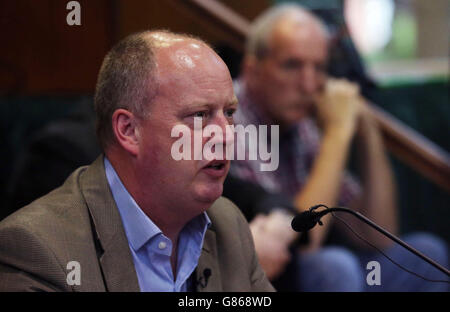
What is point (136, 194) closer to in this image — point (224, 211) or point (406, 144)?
point (224, 211)

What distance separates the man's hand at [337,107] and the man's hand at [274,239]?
0.60 m

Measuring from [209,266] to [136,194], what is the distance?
0.16 m

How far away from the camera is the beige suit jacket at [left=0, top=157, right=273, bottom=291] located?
0.88m

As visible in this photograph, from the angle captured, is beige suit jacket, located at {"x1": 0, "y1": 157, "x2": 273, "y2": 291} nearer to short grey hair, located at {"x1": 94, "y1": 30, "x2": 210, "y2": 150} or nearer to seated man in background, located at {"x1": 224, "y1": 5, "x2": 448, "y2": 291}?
short grey hair, located at {"x1": 94, "y1": 30, "x2": 210, "y2": 150}

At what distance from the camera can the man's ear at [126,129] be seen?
955mm

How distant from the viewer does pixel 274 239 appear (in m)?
1.45

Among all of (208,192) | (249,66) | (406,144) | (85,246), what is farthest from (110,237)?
(406,144)

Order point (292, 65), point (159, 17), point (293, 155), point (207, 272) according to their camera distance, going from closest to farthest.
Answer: point (207, 272)
point (159, 17)
point (292, 65)
point (293, 155)

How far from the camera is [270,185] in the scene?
1820 mm

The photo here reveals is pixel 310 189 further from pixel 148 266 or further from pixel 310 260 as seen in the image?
pixel 148 266

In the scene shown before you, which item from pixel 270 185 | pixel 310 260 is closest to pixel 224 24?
pixel 270 185

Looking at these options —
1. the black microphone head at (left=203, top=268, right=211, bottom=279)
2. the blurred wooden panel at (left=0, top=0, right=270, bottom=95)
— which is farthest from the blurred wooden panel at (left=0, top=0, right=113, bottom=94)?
the black microphone head at (left=203, top=268, right=211, bottom=279)

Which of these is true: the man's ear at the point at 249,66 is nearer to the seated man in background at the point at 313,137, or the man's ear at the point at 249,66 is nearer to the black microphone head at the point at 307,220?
the seated man in background at the point at 313,137
